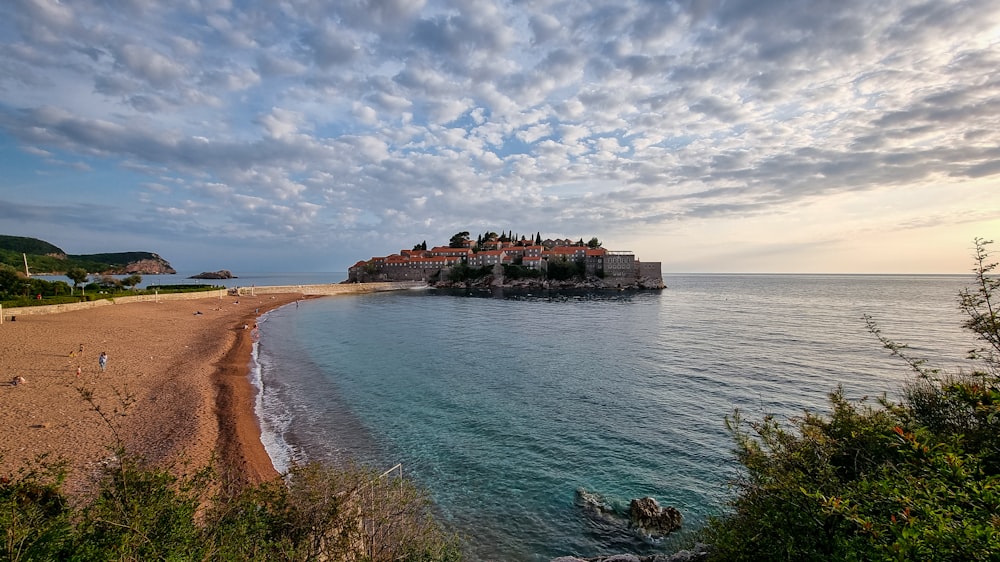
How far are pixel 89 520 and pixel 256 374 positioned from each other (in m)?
24.4

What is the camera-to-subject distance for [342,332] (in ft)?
151

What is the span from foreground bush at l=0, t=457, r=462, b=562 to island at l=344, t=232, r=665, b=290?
113731 millimetres

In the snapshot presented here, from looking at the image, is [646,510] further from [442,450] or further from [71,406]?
[71,406]

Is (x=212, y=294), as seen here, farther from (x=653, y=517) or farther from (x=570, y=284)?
(x=570, y=284)

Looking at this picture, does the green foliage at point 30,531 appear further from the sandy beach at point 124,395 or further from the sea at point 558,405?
the sea at point 558,405

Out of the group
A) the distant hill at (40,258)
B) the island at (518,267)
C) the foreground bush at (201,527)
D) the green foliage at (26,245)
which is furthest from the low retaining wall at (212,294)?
the green foliage at (26,245)

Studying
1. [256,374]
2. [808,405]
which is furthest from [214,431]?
[808,405]

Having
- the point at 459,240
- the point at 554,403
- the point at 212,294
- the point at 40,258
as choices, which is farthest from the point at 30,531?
the point at 40,258

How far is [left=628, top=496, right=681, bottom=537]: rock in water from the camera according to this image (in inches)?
449

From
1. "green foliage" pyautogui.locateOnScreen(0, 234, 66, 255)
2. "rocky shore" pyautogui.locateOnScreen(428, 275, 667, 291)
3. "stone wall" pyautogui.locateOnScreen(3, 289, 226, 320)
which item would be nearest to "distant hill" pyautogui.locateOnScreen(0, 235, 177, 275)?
"green foliage" pyautogui.locateOnScreen(0, 234, 66, 255)

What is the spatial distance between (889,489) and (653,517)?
8323 mm

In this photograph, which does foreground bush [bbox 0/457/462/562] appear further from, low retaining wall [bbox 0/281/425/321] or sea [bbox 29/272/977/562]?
low retaining wall [bbox 0/281/425/321]

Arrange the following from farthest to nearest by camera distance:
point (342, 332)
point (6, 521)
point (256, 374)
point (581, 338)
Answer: point (342, 332)
point (581, 338)
point (256, 374)
point (6, 521)

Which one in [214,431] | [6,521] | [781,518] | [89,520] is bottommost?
[214,431]
